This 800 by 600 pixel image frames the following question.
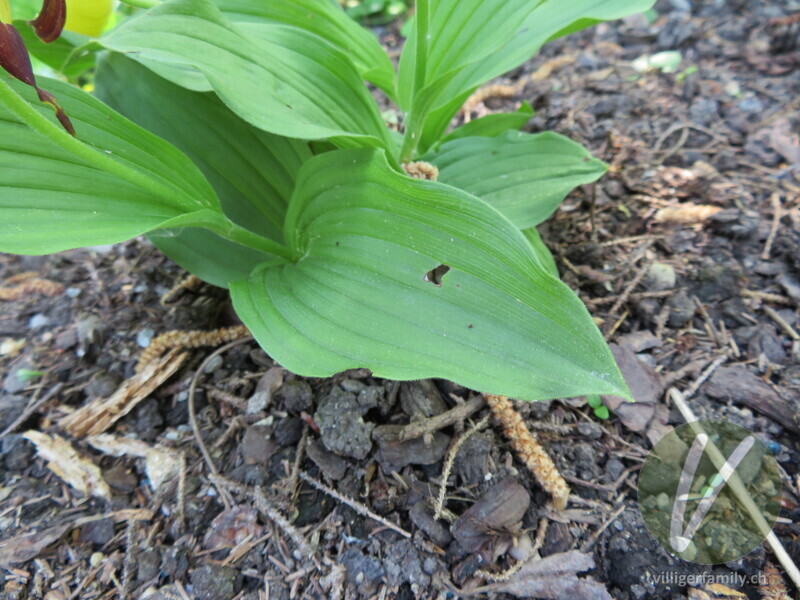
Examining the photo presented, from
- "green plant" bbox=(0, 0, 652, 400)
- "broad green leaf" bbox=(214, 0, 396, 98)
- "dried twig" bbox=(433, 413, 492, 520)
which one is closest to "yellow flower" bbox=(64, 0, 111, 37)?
"green plant" bbox=(0, 0, 652, 400)

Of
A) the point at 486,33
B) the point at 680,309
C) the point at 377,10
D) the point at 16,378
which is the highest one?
the point at 377,10

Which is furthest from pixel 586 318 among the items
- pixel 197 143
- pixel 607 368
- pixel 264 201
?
pixel 197 143

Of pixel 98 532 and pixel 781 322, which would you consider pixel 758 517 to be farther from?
pixel 98 532

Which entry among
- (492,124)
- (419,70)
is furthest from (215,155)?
(492,124)

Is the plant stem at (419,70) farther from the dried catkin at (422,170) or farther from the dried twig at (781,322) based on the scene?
the dried twig at (781,322)

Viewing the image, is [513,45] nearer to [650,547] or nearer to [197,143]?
[197,143]

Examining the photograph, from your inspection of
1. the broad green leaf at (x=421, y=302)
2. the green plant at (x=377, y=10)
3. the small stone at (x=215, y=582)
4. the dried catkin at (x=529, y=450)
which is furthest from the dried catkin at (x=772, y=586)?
the green plant at (x=377, y=10)

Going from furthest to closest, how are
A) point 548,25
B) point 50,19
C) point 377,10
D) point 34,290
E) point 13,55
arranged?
point 377,10 → point 34,290 → point 548,25 → point 50,19 → point 13,55
